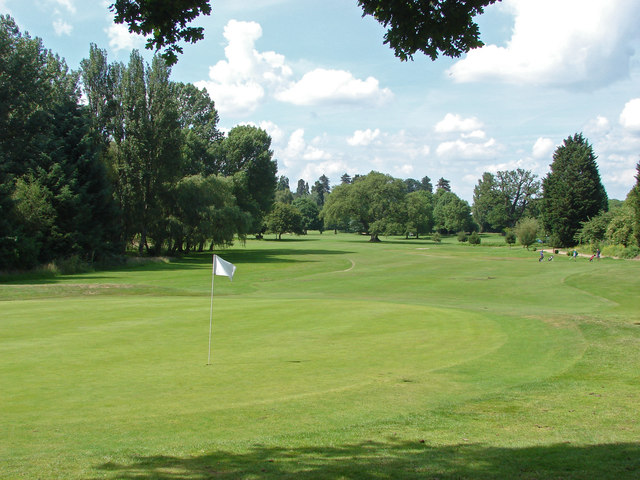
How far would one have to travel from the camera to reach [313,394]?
29.3ft

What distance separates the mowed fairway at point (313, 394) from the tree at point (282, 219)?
110876 mm

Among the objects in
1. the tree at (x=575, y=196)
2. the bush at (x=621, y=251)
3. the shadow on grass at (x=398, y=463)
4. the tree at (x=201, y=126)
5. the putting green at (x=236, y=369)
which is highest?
the tree at (x=201, y=126)

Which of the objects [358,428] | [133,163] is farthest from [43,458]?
[133,163]

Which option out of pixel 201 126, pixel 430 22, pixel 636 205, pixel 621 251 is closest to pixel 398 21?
pixel 430 22

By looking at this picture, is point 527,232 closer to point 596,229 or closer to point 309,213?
point 596,229

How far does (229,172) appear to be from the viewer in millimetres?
86938

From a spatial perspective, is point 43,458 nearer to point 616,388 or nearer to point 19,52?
point 616,388

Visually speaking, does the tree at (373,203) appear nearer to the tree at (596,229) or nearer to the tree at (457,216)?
the tree at (457,216)

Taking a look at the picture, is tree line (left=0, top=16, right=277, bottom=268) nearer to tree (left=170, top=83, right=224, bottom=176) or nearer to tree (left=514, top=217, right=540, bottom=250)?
tree (left=170, top=83, right=224, bottom=176)

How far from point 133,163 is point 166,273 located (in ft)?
57.1

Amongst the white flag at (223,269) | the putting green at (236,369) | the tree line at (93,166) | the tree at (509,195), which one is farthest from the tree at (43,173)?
the tree at (509,195)

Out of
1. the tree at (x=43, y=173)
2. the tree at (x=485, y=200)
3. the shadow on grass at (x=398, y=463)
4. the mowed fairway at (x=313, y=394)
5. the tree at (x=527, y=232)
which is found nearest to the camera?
the shadow on grass at (x=398, y=463)

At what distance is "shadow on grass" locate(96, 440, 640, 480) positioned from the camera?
216 inches

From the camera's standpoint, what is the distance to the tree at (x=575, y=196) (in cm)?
8131
